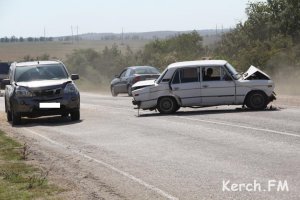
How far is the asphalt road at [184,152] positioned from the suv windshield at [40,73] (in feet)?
4.32

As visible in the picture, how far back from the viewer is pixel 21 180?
30.1 feet

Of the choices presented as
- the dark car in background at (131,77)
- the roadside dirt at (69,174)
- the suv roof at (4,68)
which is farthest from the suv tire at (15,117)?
the suv roof at (4,68)

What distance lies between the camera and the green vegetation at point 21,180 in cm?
817

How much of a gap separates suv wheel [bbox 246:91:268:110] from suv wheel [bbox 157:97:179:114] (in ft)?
7.29

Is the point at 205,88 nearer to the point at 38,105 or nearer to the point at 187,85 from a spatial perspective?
the point at 187,85

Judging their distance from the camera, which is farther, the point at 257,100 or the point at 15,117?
the point at 257,100

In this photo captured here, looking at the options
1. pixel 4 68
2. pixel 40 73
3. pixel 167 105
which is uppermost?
pixel 40 73

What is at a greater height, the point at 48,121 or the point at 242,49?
the point at 242,49

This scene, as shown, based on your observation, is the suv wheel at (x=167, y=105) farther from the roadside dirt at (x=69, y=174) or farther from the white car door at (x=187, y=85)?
the roadside dirt at (x=69, y=174)

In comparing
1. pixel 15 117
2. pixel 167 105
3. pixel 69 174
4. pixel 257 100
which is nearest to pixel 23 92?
pixel 15 117

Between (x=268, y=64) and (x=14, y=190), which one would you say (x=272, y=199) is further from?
(x=268, y=64)

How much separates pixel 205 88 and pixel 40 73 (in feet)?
16.3

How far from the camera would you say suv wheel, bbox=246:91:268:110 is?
18.9 metres

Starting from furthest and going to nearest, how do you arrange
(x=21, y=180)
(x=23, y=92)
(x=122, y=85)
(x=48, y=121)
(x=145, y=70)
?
(x=122, y=85) → (x=145, y=70) → (x=48, y=121) → (x=23, y=92) → (x=21, y=180)
